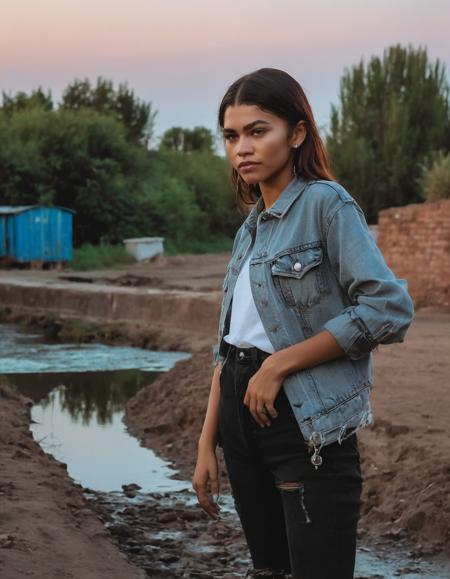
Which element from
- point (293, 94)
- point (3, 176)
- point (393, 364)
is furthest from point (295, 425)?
point (3, 176)

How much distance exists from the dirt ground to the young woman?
201cm

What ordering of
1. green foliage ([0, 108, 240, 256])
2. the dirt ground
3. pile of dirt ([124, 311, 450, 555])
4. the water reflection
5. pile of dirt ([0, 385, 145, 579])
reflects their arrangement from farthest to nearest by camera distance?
green foliage ([0, 108, 240, 256]), the water reflection, pile of dirt ([124, 311, 450, 555]), the dirt ground, pile of dirt ([0, 385, 145, 579])

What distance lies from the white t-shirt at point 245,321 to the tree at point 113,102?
160ft

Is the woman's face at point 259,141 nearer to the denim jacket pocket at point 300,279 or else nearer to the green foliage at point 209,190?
the denim jacket pocket at point 300,279

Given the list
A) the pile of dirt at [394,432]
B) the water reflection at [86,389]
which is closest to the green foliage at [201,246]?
the water reflection at [86,389]

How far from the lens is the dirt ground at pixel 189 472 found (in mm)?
4953

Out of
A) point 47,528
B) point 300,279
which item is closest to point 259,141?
point 300,279

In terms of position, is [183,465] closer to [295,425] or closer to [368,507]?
[368,507]

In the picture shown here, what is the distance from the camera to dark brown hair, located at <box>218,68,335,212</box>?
2516 mm

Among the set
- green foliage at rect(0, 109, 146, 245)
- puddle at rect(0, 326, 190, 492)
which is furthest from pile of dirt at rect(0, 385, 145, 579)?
green foliage at rect(0, 109, 146, 245)

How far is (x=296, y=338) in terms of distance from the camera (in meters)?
2.40

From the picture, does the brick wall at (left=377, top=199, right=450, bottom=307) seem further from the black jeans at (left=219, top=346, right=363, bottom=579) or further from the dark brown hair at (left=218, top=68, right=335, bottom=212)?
the black jeans at (left=219, top=346, right=363, bottom=579)

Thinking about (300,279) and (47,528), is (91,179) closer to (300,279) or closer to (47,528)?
(47,528)

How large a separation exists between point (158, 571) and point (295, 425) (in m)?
3.24
